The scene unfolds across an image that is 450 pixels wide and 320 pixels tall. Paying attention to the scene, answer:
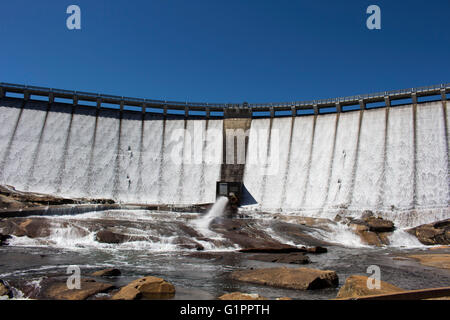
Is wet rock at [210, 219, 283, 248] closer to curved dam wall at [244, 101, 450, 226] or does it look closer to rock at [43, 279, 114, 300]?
curved dam wall at [244, 101, 450, 226]

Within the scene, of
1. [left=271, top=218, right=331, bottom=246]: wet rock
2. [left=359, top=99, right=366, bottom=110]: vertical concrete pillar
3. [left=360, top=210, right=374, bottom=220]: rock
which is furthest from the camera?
[left=359, top=99, right=366, bottom=110]: vertical concrete pillar

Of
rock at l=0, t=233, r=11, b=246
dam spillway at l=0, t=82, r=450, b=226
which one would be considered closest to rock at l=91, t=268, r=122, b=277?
rock at l=0, t=233, r=11, b=246

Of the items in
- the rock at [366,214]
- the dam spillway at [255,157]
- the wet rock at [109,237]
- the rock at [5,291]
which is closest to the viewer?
the rock at [5,291]

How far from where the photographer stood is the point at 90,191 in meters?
43.1

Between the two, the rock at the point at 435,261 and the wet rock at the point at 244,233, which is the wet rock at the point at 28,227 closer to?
the wet rock at the point at 244,233

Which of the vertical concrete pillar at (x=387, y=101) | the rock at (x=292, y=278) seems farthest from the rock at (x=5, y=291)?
the vertical concrete pillar at (x=387, y=101)

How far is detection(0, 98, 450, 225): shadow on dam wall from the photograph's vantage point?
38344mm

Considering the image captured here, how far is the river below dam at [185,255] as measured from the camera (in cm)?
1102

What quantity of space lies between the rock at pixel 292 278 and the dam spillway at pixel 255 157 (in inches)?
1116

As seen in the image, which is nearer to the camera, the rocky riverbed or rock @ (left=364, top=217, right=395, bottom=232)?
the rocky riverbed

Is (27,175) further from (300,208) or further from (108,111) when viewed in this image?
(300,208)

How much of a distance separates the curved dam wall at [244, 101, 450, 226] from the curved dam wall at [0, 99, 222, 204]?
24.3 feet

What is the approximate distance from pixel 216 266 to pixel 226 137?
1380 inches
